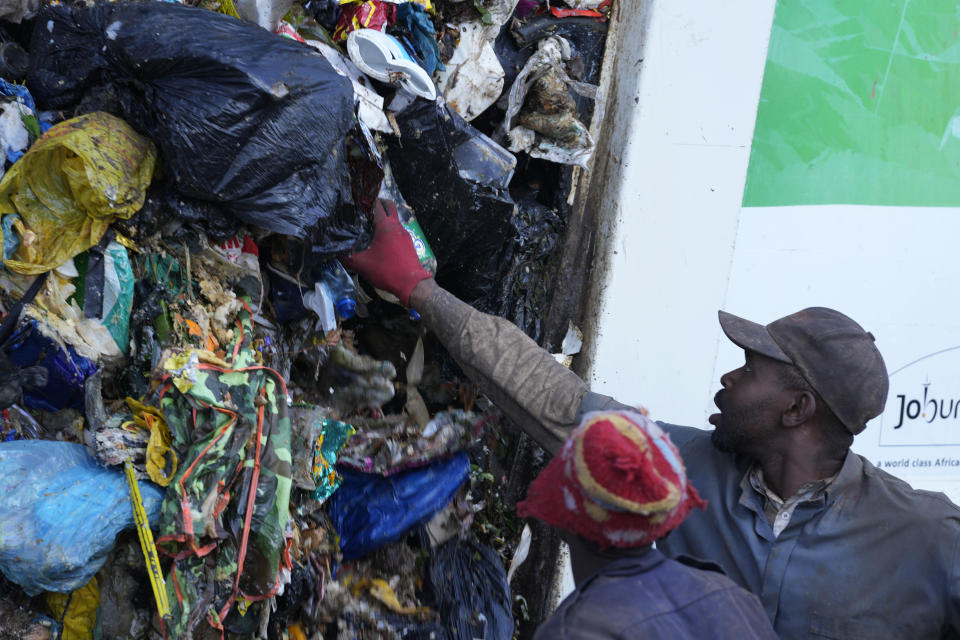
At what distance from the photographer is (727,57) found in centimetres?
314

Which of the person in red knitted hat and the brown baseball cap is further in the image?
the brown baseball cap

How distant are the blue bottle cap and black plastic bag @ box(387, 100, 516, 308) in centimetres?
39

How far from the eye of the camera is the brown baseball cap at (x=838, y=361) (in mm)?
1967

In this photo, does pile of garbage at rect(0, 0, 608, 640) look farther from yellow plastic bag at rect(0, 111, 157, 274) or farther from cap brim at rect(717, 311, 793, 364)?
cap brim at rect(717, 311, 793, 364)

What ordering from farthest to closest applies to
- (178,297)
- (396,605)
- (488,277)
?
(488,277)
(396,605)
(178,297)

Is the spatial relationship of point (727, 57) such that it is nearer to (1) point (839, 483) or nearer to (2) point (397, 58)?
(2) point (397, 58)

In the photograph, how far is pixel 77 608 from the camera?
208 cm

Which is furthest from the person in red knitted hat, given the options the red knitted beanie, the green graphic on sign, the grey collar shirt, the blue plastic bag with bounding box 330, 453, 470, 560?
the green graphic on sign

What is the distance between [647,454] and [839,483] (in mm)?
965

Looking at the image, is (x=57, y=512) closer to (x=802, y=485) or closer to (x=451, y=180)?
(x=451, y=180)

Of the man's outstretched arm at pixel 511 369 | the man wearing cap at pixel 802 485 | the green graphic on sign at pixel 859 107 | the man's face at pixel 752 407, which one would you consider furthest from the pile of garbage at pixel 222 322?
the green graphic on sign at pixel 859 107

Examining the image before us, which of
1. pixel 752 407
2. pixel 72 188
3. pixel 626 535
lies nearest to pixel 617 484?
pixel 626 535

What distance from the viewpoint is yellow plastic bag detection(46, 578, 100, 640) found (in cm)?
207

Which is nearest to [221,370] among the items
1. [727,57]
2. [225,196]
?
[225,196]
